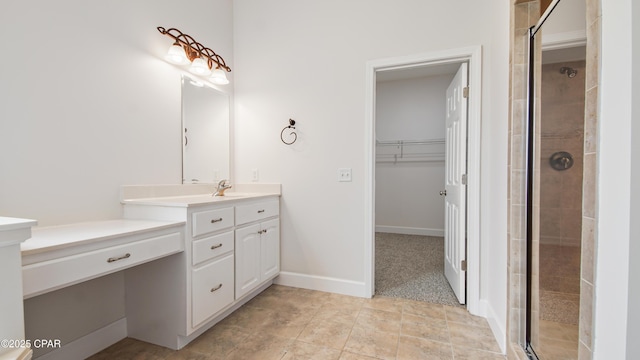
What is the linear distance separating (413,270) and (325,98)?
2031 millimetres

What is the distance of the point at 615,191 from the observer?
75cm

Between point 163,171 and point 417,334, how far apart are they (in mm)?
2128

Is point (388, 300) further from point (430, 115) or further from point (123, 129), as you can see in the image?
point (430, 115)

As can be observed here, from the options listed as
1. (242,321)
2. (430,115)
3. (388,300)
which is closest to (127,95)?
(242,321)

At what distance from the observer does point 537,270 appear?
1.42 meters

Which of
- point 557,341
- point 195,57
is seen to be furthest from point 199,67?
point 557,341

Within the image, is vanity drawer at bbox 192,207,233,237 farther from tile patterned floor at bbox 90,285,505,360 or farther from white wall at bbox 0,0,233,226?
tile patterned floor at bbox 90,285,505,360

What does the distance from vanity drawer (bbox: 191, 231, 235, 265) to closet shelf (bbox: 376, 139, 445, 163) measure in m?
3.53

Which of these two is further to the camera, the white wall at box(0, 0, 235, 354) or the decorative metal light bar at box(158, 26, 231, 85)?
the decorative metal light bar at box(158, 26, 231, 85)

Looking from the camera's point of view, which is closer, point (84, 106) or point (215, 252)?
point (84, 106)

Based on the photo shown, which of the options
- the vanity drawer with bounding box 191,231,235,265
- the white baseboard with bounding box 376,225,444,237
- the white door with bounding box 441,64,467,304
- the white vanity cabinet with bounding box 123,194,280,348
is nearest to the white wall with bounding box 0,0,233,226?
the white vanity cabinet with bounding box 123,194,280,348

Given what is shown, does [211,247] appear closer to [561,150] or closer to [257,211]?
[257,211]

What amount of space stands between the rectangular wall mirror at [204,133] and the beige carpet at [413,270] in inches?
72.9

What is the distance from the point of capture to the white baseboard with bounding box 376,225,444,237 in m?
4.51
